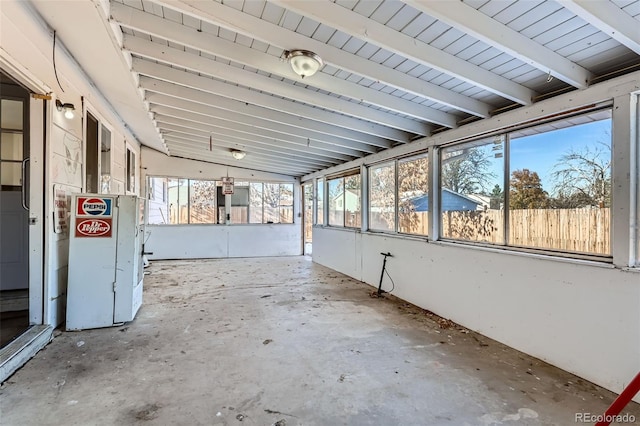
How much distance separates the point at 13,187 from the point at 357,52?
13.7 feet

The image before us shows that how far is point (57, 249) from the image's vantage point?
341 centimetres

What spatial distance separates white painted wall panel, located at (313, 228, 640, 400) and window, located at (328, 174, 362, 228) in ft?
7.14

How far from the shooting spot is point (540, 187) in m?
3.18

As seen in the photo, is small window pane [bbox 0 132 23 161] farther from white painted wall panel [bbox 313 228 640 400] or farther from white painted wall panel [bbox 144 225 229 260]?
white painted wall panel [bbox 313 228 640 400]

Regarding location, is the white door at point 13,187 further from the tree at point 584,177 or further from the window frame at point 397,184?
the tree at point 584,177

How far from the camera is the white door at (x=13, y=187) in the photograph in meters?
3.77

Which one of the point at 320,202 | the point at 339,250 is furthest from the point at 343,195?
the point at 320,202

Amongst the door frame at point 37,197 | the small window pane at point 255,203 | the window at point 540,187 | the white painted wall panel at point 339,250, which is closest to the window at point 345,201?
the white painted wall panel at point 339,250

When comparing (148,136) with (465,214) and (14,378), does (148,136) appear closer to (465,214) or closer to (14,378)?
(14,378)

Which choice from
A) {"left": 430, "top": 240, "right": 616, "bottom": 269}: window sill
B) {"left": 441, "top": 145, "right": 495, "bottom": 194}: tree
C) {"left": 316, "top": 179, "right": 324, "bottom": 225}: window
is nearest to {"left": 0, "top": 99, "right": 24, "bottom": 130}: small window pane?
{"left": 441, "top": 145, "right": 495, "bottom": 194}: tree

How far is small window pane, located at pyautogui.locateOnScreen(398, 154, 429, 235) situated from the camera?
477 cm

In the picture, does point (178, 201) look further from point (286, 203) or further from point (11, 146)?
point (11, 146)

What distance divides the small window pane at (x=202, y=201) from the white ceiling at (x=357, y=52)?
14.6 feet

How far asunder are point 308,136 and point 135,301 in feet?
11.2
